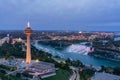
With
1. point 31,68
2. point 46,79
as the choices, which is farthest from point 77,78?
point 31,68

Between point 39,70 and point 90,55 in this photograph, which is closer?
point 39,70

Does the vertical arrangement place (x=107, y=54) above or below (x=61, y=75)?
below

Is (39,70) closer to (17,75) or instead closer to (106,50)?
(17,75)

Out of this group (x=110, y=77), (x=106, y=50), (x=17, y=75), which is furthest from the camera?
(x=106, y=50)

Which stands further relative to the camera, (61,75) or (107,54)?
(107,54)

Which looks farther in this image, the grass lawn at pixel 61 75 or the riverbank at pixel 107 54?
the riverbank at pixel 107 54

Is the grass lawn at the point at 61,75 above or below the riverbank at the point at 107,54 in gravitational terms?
above

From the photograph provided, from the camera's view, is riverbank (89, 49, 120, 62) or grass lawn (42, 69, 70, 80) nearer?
grass lawn (42, 69, 70, 80)

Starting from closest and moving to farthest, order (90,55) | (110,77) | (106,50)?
1. (110,77)
2. (90,55)
3. (106,50)

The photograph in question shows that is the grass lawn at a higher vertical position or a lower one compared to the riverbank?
higher
